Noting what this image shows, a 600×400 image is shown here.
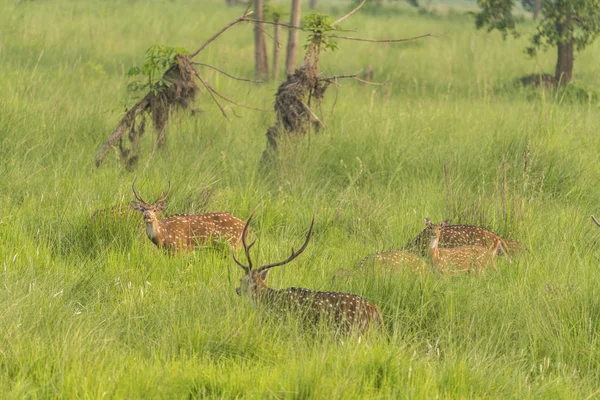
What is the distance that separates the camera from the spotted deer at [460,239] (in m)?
6.89

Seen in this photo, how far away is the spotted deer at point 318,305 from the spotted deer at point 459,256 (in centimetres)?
127

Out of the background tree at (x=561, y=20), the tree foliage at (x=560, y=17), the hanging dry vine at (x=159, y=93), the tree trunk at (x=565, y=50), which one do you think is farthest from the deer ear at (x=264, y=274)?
the tree trunk at (x=565, y=50)

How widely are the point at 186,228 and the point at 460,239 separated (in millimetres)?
2147

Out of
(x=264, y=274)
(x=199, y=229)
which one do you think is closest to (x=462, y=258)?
(x=264, y=274)

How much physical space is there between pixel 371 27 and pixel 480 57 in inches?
335

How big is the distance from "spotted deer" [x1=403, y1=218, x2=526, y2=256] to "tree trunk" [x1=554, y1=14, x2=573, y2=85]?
8715 millimetres

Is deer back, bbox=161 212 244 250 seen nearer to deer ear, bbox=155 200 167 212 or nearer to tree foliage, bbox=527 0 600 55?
deer ear, bbox=155 200 167 212

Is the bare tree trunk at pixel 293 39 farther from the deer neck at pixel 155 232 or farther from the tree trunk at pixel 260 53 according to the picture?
the deer neck at pixel 155 232

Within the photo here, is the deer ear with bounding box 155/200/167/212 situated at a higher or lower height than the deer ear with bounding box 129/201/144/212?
lower

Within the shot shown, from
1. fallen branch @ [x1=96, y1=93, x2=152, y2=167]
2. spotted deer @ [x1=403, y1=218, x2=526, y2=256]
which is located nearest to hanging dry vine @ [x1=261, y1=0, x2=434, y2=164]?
fallen branch @ [x1=96, y1=93, x2=152, y2=167]

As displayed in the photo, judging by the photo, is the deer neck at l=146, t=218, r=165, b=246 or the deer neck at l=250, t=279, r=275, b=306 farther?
the deer neck at l=146, t=218, r=165, b=246

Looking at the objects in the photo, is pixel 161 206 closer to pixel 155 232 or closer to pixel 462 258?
pixel 155 232

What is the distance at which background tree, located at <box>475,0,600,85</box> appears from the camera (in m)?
14.7

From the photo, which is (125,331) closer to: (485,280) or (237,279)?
(237,279)
